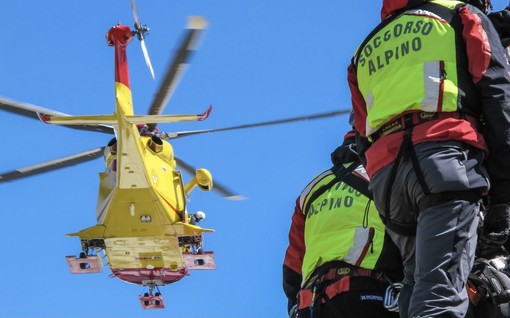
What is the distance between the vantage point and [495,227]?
13.2 feet

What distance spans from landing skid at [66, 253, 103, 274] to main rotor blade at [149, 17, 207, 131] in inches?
139

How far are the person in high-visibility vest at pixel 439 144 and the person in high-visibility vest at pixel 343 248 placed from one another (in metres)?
0.55

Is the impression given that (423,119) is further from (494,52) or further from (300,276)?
(300,276)

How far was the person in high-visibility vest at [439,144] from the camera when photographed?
153 inches

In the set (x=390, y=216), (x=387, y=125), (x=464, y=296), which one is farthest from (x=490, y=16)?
(x=464, y=296)

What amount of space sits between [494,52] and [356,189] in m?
1.22

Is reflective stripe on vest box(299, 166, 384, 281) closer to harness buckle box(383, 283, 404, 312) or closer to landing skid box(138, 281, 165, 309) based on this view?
harness buckle box(383, 283, 404, 312)

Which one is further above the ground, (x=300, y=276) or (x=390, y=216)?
(x=390, y=216)

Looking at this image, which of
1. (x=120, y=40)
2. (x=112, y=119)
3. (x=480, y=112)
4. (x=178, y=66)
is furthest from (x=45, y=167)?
(x=480, y=112)

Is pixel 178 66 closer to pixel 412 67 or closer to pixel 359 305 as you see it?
pixel 359 305

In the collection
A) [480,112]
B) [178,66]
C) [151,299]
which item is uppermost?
[178,66]

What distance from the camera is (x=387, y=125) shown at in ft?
14.0

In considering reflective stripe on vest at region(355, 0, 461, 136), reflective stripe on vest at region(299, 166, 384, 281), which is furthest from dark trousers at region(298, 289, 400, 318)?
reflective stripe on vest at region(355, 0, 461, 136)

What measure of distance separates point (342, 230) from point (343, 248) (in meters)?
0.12
